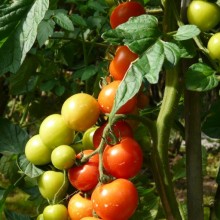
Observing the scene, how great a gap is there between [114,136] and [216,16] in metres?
0.18

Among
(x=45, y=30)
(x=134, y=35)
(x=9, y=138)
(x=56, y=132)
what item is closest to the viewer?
(x=134, y=35)

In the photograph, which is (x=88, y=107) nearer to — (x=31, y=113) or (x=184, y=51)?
(x=184, y=51)

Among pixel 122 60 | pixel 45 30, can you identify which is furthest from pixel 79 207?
pixel 45 30

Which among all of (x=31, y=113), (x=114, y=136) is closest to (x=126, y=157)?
(x=114, y=136)

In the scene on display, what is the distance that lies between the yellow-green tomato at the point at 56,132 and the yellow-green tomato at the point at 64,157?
0.06 ft

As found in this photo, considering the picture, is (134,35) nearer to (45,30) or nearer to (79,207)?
(79,207)

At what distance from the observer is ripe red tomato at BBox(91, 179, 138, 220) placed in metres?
0.57

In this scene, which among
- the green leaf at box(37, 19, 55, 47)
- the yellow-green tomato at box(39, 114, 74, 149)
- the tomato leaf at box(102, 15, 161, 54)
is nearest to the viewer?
the tomato leaf at box(102, 15, 161, 54)

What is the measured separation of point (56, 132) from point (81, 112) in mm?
57

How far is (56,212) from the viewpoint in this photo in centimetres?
64

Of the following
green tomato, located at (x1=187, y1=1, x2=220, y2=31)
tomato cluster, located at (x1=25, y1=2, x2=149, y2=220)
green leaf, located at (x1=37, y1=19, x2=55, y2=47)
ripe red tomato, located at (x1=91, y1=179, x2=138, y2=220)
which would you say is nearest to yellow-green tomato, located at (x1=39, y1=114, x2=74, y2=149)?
tomato cluster, located at (x1=25, y1=2, x2=149, y2=220)

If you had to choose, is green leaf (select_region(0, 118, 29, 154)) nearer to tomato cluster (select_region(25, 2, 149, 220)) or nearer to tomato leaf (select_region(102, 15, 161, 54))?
tomato cluster (select_region(25, 2, 149, 220))

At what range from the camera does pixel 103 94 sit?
0.61 m

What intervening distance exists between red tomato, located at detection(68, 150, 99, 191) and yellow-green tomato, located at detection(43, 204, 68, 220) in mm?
46
